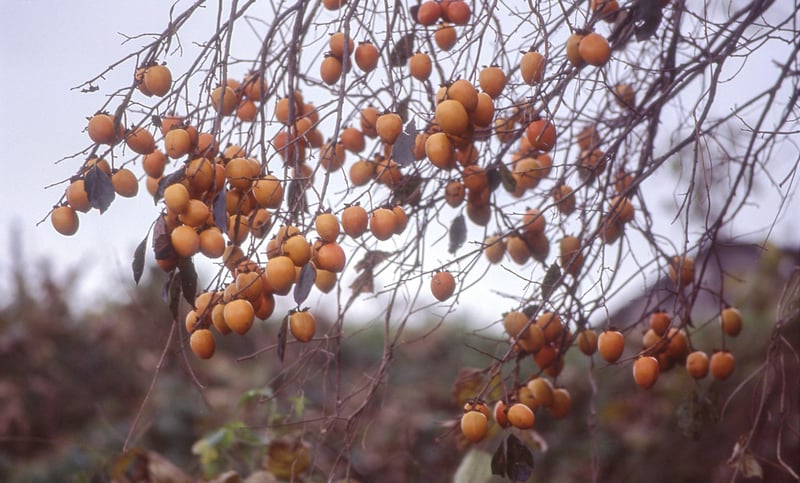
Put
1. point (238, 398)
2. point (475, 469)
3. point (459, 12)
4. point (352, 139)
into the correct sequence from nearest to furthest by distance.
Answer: point (459, 12) < point (352, 139) < point (475, 469) < point (238, 398)

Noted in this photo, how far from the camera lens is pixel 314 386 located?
4.18 metres

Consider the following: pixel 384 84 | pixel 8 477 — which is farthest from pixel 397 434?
pixel 384 84

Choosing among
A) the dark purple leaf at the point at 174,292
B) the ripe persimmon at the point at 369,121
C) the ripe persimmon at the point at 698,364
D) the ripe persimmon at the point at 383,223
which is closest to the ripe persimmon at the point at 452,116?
the ripe persimmon at the point at 383,223

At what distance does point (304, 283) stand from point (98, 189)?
13.6 inches

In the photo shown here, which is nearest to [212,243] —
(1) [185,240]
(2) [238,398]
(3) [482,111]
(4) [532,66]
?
(1) [185,240]

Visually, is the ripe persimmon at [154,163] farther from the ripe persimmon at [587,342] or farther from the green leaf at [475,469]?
the green leaf at [475,469]

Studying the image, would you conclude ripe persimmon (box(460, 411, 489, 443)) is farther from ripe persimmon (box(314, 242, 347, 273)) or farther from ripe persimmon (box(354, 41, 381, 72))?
ripe persimmon (box(354, 41, 381, 72))

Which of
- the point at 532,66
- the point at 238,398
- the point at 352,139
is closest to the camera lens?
the point at 532,66

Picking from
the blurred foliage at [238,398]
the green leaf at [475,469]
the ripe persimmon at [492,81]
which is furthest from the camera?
the blurred foliage at [238,398]

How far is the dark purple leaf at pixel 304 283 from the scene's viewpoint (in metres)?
1.06

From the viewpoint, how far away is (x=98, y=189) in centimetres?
112

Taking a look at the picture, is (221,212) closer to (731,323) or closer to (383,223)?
(383,223)

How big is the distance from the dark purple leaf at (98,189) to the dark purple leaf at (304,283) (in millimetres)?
310

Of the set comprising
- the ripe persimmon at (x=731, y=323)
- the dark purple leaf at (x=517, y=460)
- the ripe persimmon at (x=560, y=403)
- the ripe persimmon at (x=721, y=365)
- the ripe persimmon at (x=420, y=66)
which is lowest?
the dark purple leaf at (x=517, y=460)
